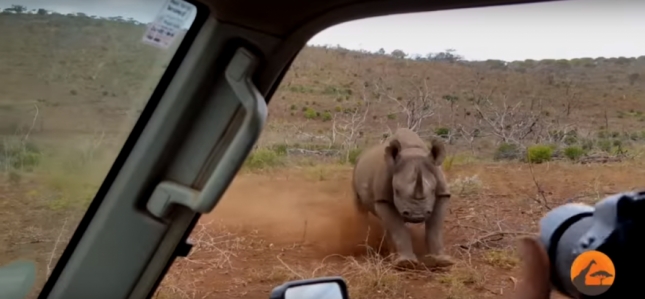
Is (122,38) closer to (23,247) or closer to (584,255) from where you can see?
(23,247)

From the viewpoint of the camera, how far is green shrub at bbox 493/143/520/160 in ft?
8.21

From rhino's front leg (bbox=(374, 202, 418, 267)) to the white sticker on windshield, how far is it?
120 cm

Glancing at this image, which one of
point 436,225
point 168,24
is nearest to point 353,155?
point 436,225

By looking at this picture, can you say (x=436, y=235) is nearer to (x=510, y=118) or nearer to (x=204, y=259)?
(x=510, y=118)

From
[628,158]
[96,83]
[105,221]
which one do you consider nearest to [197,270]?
[105,221]

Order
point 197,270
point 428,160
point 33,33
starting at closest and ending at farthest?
point 33,33, point 197,270, point 428,160

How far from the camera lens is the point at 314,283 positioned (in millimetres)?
1726

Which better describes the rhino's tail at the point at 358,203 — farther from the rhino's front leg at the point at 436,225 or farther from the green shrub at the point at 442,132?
the green shrub at the point at 442,132

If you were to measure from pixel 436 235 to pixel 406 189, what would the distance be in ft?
0.63

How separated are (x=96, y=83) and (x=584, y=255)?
1.12 meters

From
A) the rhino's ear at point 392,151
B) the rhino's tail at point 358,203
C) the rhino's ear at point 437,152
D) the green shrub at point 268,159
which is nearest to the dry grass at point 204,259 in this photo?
the green shrub at point 268,159

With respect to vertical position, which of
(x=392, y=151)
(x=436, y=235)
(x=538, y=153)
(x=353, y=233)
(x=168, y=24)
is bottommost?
(x=353, y=233)

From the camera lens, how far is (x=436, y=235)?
262 cm

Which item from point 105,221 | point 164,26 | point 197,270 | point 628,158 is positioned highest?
point 628,158
